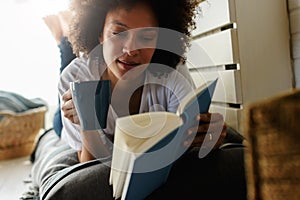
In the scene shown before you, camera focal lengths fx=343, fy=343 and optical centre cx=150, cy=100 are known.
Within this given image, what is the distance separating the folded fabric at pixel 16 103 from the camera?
6.86 feet

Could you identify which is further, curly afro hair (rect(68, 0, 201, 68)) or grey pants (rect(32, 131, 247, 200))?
curly afro hair (rect(68, 0, 201, 68))

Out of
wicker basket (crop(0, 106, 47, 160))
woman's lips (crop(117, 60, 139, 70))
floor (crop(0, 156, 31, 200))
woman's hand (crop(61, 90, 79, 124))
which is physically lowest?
floor (crop(0, 156, 31, 200))

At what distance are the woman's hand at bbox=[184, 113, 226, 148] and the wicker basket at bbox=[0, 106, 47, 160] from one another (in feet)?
5.61

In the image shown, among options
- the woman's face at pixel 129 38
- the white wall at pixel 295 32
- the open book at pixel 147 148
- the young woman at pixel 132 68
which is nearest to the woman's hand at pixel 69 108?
the young woman at pixel 132 68

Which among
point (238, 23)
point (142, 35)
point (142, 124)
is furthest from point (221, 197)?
point (238, 23)

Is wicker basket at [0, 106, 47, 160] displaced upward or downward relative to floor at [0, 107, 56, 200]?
upward

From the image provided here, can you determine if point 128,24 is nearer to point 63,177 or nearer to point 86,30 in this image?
point 86,30

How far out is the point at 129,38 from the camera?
713 millimetres

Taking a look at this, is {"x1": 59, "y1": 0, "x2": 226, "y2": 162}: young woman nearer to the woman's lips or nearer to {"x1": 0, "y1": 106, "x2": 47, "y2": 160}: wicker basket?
the woman's lips

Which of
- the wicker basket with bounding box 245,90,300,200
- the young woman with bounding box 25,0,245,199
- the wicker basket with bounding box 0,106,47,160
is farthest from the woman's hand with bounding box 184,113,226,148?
the wicker basket with bounding box 0,106,47,160

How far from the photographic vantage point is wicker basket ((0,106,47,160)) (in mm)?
2062

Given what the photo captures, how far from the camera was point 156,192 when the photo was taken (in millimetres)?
519

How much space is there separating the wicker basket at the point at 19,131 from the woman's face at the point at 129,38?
1.49m

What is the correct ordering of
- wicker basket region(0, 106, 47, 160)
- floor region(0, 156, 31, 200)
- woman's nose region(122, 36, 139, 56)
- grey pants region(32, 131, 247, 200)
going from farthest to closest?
wicker basket region(0, 106, 47, 160) → floor region(0, 156, 31, 200) → woman's nose region(122, 36, 139, 56) → grey pants region(32, 131, 247, 200)
